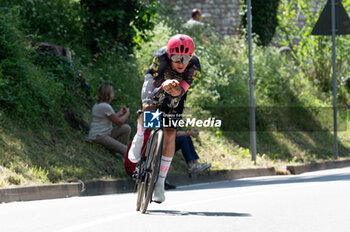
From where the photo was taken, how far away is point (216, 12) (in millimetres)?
29016

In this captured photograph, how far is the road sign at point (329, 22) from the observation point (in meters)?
18.7

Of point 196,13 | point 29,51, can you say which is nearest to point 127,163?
point 29,51

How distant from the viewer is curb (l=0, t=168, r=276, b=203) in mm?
9648

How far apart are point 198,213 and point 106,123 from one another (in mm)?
5357

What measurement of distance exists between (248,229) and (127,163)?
5481 mm

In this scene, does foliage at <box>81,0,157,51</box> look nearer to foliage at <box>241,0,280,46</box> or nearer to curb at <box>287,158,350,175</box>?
curb at <box>287,158,350,175</box>

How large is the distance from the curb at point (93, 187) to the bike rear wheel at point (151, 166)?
7.11ft

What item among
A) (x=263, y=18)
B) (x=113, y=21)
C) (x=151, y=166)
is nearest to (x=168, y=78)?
(x=151, y=166)

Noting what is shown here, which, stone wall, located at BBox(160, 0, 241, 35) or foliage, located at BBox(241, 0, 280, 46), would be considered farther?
stone wall, located at BBox(160, 0, 241, 35)

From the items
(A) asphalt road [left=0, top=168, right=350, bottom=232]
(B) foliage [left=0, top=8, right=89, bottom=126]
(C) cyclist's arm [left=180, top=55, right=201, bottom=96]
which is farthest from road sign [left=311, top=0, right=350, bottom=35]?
(C) cyclist's arm [left=180, top=55, right=201, bottom=96]

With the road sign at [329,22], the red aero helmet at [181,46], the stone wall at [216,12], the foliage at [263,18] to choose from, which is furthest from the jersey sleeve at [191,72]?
the stone wall at [216,12]

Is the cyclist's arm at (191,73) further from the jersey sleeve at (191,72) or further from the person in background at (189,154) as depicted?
the person in background at (189,154)

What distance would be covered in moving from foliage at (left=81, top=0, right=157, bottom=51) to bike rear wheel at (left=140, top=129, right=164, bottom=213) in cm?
901

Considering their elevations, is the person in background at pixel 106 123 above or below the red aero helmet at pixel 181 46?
below
